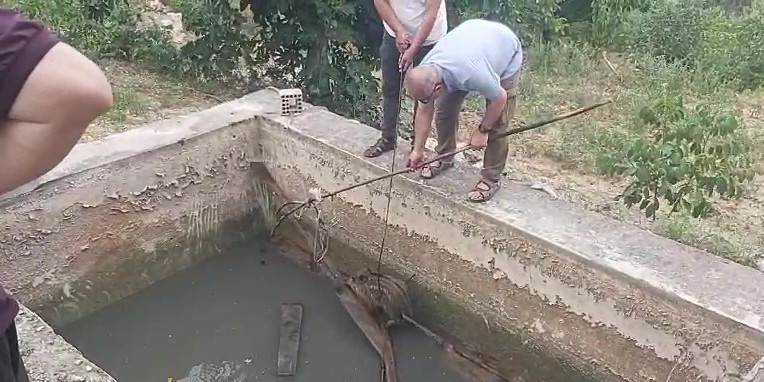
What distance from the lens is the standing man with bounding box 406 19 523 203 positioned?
3307 mm

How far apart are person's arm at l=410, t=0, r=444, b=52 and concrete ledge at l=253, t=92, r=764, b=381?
1.97 feet

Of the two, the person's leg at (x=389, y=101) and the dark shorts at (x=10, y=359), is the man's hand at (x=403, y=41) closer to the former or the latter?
the person's leg at (x=389, y=101)

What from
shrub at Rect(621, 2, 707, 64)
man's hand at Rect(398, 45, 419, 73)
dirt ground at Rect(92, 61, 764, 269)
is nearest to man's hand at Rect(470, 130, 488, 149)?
man's hand at Rect(398, 45, 419, 73)

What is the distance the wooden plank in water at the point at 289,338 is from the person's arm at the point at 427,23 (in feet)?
4.88

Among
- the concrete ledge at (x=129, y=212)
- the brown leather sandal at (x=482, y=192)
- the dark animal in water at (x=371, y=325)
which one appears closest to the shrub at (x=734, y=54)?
the brown leather sandal at (x=482, y=192)

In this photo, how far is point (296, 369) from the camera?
3818 millimetres

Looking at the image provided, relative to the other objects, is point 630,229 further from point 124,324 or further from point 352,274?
point 124,324

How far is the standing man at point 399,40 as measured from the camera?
3.74m

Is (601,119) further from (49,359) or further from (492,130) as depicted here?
(49,359)

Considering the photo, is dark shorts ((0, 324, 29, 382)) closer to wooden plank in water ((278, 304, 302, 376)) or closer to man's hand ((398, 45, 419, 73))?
wooden plank in water ((278, 304, 302, 376))

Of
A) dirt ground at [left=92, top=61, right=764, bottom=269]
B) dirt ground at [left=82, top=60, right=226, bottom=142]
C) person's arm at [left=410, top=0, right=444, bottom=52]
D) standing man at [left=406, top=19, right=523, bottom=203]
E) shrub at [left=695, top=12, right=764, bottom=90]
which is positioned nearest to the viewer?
standing man at [left=406, top=19, right=523, bottom=203]

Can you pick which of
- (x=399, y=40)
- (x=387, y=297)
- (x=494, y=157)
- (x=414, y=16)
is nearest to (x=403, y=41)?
(x=399, y=40)

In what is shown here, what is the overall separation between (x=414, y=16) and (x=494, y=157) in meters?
0.80

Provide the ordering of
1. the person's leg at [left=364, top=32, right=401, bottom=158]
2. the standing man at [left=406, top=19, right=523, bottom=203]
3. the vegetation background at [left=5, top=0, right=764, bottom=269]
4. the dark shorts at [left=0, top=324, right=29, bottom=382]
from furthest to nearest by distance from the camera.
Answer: the vegetation background at [left=5, top=0, right=764, bottom=269] → the person's leg at [left=364, top=32, right=401, bottom=158] → the standing man at [left=406, top=19, right=523, bottom=203] → the dark shorts at [left=0, top=324, right=29, bottom=382]
